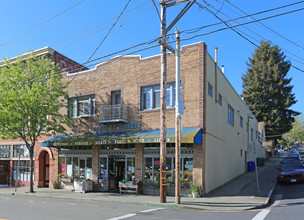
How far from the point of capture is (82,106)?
63.3ft

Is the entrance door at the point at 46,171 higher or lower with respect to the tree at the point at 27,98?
lower

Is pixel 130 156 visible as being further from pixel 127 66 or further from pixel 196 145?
pixel 127 66

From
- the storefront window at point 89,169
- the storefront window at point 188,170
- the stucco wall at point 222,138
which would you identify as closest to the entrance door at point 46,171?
the storefront window at point 89,169

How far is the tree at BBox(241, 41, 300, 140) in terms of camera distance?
150 feet

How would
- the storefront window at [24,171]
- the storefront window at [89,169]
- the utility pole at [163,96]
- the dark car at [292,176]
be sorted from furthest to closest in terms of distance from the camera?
the storefront window at [24,171] < the storefront window at [89,169] < the dark car at [292,176] < the utility pole at [163,96]

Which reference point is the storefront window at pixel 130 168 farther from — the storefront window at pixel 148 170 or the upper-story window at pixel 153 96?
the upper-story window at pixel 153 96

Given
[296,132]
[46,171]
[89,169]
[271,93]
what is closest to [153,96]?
[89,169]

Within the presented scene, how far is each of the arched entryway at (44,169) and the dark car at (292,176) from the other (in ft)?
54.5

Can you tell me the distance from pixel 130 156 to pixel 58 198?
460 cm

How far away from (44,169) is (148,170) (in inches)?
389

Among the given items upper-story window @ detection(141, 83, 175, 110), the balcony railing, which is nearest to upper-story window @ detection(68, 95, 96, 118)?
the balcony railing

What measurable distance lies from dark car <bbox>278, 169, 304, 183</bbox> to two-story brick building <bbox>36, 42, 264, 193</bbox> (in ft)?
11.3

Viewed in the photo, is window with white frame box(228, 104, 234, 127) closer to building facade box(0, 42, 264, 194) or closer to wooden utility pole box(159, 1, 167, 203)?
building facade box(0, 42, 264, 194)

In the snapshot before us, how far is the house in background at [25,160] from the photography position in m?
20.8
